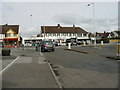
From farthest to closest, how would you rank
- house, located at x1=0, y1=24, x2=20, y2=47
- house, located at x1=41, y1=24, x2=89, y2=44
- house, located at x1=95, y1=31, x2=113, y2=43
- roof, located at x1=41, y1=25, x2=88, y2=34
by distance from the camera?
roof, located at x1=41, y1=25, x2=88, y2=34 < house, located at x1=95, y1=31, x2=113, y2=43 < house, located at x1=41, y1=24, x2=89, y2=44 < house, located at x1=0, y1=24, x2=20, y2=47

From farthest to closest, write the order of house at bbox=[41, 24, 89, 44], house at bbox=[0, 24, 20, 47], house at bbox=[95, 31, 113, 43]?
house at bbox=[95, 31, 113, 43] < house at bbox=[41, 24, 89, 44] < house at bbox=[0, 24, 20, 47]

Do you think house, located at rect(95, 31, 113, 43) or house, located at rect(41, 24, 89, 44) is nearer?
house, located at rect(41, 24, 89, 44)

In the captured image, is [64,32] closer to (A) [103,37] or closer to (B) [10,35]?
(B) [10,35]

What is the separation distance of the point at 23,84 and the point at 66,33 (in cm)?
7770

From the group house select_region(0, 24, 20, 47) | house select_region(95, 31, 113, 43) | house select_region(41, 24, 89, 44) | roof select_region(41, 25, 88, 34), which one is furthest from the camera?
roof select_region(41, 25, 88, 34)

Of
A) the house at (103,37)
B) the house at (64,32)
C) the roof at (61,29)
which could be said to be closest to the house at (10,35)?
the house at (64,32)

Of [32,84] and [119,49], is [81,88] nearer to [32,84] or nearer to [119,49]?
[32,84]

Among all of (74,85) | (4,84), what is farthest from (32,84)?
(74,85)

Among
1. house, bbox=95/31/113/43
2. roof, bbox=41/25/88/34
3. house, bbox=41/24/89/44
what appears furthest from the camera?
roof, bbox=41/25/88/34

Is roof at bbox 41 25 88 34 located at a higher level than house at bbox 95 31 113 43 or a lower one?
higher

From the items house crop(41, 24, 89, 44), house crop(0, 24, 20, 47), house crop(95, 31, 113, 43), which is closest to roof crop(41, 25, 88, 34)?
house crop(41, 24, 89, 44)

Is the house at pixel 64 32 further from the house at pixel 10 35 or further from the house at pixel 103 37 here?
the house at pixel 10 35

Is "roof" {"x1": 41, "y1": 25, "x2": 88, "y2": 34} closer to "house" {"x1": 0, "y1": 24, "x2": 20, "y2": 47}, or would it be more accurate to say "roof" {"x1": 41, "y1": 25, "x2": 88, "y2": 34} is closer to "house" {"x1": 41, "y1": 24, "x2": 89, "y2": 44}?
"house" {"x1": 41, "y1": 24, "x2": 89, "y2": 44}

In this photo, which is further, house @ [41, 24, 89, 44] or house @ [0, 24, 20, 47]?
house @ [41, 24, 89, 44]
